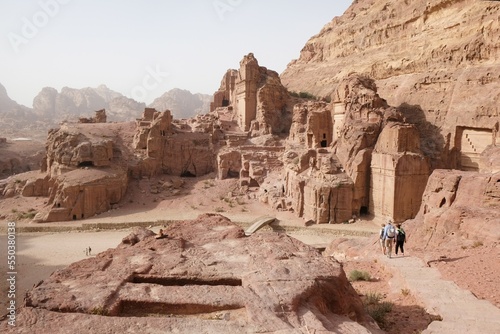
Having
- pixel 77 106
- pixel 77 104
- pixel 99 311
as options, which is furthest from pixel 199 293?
pixel 77 104

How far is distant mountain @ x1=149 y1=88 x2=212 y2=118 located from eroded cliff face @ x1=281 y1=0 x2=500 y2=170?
72.0 m

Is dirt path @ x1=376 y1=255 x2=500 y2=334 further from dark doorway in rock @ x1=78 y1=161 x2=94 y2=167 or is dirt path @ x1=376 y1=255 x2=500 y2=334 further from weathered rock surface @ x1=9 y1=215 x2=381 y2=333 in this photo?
dark doorway in rock @ x1=78 y1=161 x2=94 y2=167

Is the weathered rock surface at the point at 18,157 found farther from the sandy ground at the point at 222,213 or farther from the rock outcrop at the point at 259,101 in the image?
the rock outcrop at the point at 259,101

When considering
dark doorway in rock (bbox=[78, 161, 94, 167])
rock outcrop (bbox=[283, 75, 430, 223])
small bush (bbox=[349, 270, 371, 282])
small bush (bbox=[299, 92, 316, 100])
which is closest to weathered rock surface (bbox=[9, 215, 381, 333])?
small bush (bbox=[349, 270, 371, 282])

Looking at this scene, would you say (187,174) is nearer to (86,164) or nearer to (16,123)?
(86,164)

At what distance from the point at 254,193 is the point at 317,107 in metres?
8.76

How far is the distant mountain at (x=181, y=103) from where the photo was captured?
4466 inches

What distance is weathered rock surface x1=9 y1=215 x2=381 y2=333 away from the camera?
443 cm

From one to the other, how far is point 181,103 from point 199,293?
396ft

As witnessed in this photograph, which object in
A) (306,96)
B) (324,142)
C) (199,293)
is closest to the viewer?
(199,293)

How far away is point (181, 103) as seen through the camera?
4781 inches

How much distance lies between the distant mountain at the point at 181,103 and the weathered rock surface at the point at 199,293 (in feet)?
343

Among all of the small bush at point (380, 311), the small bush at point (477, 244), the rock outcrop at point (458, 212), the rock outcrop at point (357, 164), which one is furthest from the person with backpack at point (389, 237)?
the rock outcrop at point (357, 164)

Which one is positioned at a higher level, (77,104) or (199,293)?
(77,104)
